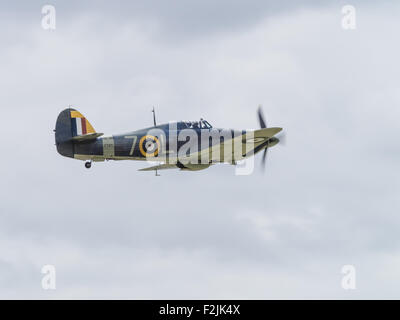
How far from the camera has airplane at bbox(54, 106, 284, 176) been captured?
45.1m

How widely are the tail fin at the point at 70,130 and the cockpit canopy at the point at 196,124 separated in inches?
175

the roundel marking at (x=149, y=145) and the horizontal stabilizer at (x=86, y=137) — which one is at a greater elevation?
the horizontal stabilizer at (x=86, y=137)

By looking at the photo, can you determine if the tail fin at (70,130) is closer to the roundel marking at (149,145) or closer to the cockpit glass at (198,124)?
the roundel marking at (149,145)

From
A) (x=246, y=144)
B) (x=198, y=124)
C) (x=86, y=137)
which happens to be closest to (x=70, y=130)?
(x=86, y=137)

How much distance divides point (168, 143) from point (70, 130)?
4.91 metres

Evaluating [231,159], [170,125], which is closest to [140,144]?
[170,125]

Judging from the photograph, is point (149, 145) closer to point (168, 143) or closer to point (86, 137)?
point (168, 143)

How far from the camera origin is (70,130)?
149 ft

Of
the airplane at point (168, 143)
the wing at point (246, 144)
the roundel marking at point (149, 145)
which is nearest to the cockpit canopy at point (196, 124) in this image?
the airplane at point (168, 143)

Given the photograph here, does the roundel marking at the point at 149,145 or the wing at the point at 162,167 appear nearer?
the roundel marking at the point at 149,145

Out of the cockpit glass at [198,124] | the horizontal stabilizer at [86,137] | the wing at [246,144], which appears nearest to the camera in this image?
the horizontal stabilizer at [86,137]

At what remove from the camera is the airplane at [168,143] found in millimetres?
45062

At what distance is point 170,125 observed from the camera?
46.7 meters
